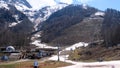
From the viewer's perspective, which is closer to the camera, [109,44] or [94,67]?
[94,67]

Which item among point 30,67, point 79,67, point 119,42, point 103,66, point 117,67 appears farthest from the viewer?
point 119,42

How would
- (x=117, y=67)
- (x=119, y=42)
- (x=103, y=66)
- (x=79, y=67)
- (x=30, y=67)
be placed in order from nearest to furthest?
(x=117, y=67)
(x=103, y=66)
(x=79, y=67)
(x=30, y=67)
(x=119, y=42)

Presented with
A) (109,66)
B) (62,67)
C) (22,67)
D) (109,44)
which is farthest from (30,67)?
(109,44)

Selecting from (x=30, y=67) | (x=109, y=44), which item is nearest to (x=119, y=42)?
(x=109, y=44)

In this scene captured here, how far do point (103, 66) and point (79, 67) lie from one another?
684cm

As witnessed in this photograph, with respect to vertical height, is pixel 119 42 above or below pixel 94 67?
above

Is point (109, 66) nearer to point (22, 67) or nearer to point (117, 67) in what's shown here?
point (117, 67)

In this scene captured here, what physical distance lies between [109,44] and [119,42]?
6.15 m

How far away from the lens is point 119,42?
199m

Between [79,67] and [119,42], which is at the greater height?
[119,42]

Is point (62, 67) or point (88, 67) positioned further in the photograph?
point (62, 67)

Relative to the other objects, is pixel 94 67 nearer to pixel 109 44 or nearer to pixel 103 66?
pixel 103 66

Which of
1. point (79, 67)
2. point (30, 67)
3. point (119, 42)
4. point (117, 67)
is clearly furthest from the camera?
point (119, 42)

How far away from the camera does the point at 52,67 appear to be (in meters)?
78.9
